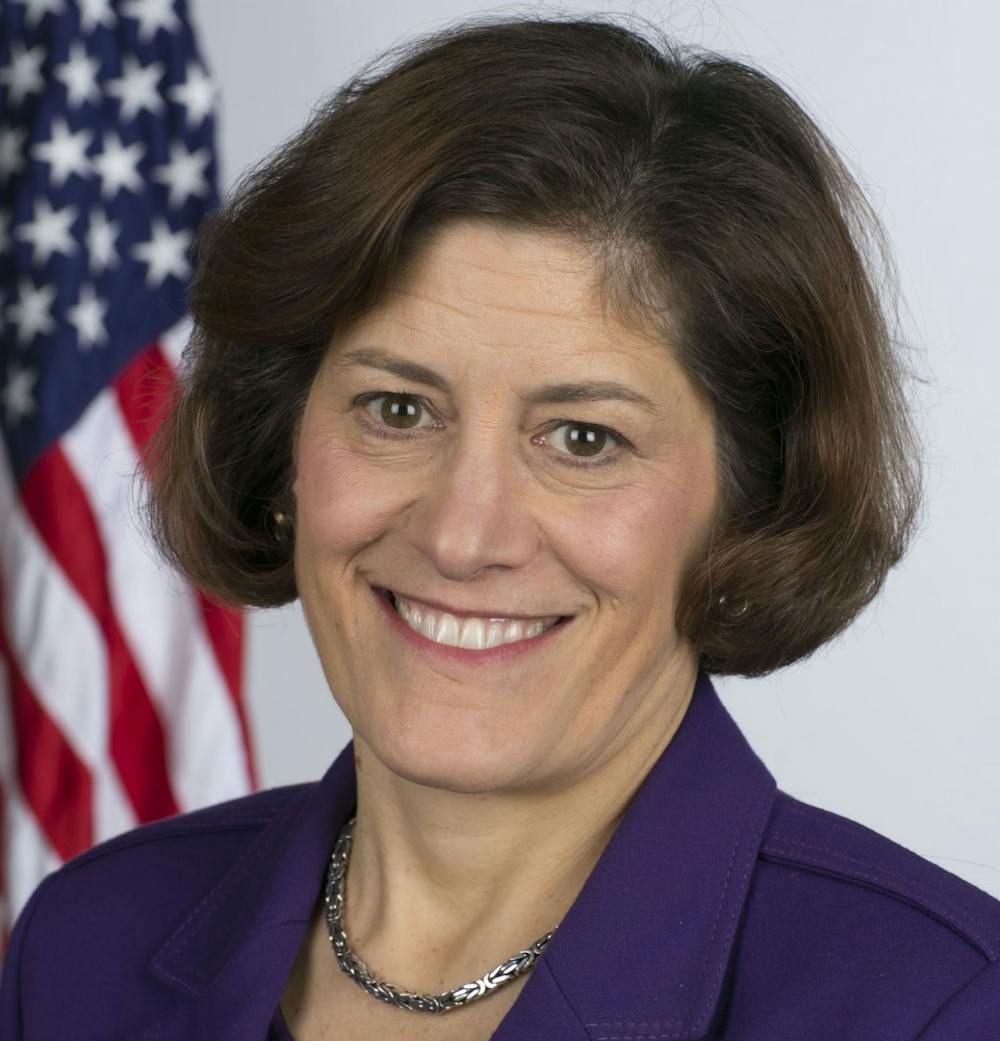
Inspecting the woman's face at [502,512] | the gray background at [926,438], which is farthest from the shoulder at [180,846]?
the gray background at [926,438]

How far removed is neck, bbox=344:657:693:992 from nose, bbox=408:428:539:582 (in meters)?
0.27

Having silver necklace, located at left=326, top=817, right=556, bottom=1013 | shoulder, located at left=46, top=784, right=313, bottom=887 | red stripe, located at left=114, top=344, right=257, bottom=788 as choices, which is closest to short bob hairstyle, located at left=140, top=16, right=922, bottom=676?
silver necklace, located at left=326, top=817, right=556, bottom=1013

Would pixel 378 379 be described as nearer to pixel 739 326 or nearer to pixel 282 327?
pixel 282 327

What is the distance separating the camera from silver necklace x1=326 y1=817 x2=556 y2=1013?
1809 mm

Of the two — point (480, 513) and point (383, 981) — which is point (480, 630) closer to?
point (480, 513)

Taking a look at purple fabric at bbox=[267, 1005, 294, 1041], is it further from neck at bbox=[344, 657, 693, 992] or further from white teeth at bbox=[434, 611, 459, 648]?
white teeth at bbox=[434, 611, 459, 648]

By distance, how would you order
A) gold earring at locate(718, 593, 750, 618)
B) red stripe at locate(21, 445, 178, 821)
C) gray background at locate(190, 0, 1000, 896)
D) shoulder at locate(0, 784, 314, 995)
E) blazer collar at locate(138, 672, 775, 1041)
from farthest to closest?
gray background at locate(190, 0, 1000, 896) < red stripe at locate(21, 445, 178, 821) < shoulder at locate(0, 784, 314, 995) < gold earring at locate(718, 593, 750, 618) < blazer collar at locate(138, 672, 775, 1041)

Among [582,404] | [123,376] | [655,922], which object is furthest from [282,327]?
[123,376]

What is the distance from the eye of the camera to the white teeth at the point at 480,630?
69.9 inches

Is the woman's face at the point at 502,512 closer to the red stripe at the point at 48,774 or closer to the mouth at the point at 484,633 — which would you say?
the mouth at the point at 484,633

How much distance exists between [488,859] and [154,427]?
1.31 metres

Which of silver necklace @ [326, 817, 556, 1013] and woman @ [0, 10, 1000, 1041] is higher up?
woman @ [0, 10, 1000, 1041]

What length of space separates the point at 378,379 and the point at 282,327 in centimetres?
15

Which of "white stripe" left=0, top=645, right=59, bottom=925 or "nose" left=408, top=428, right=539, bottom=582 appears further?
"white stripe" left=0, top=645, right=59, bottom=925
